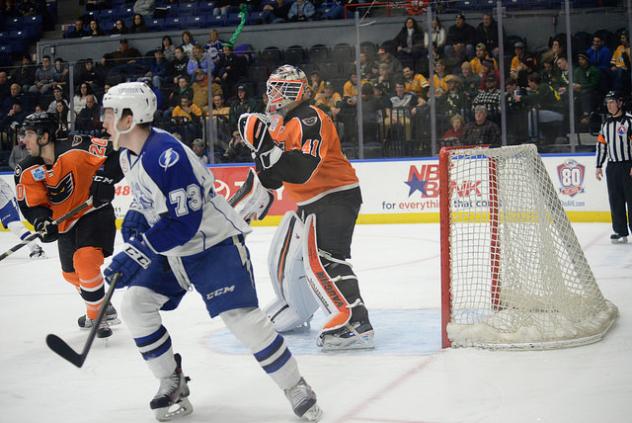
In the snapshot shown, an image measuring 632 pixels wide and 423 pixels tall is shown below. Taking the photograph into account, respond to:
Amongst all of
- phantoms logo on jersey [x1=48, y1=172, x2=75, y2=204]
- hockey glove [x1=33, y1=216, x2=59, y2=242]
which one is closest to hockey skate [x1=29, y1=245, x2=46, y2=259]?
phantoms logo on jersey [x1=48, y1=172, x2=75, y2=204]

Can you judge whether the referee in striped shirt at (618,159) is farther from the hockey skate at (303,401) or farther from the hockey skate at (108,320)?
the hockey skate at (303,401)

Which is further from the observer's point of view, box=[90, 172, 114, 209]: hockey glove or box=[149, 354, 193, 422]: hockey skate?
box=[90, 172, 114, 209]: hockey glove

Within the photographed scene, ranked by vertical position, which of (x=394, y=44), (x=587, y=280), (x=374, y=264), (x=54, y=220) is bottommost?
(x=374, y=264)

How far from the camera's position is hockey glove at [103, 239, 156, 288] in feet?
10.3

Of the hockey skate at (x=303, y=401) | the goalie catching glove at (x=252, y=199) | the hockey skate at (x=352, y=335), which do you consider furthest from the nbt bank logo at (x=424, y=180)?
the hockey skate at (x=303, y=401)

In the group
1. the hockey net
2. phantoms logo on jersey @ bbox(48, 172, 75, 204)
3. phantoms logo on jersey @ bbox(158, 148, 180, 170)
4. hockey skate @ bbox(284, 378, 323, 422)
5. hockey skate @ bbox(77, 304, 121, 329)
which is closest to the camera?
phantoms logo on jersey @ bbox(158, 148, 180, 170)

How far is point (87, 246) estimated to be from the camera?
491 cm

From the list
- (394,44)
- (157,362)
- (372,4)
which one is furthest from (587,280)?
(372,4)

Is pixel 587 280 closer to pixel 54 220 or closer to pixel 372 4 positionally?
pixel 54 220

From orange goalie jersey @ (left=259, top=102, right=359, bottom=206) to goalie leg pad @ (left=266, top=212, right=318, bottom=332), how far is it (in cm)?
19

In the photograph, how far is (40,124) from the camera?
4.95 m

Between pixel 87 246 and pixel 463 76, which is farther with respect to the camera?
pixel 463 76

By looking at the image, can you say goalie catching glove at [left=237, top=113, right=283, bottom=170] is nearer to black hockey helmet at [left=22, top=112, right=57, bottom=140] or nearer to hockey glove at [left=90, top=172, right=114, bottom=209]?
hockey glove at [left=90, top=172, right=114, bottom=209]

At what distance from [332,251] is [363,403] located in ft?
3.66
